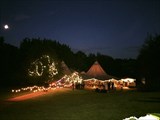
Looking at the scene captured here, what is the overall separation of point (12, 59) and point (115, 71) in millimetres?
29667

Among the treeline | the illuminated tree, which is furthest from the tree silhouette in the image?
the illuminated tree

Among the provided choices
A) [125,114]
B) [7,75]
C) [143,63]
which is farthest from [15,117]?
[7,75]

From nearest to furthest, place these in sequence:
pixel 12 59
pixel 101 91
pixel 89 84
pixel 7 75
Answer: pixel 101 91
pixel 89 84
pixel 7 75
pixel 12 59

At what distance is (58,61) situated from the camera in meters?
53.5

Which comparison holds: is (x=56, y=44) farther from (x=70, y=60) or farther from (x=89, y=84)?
(x=89, y=84)

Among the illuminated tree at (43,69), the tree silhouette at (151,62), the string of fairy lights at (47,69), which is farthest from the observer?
the illuminated tree at (43,69)

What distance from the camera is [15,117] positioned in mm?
14469

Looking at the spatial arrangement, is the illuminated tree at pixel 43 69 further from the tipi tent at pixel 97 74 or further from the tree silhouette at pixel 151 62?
the tree silhouette at pixel 151 62

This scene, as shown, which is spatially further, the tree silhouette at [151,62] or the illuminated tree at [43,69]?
the illuminated tree at [43,69]

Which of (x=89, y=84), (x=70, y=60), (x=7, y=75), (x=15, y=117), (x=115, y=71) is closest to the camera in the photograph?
(x=15, y=117)

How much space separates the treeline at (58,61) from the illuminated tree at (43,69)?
2.28 meters

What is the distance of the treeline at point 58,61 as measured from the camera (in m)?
40.8

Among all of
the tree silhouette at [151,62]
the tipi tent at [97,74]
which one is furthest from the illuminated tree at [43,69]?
the tree silhouette at [151,62]

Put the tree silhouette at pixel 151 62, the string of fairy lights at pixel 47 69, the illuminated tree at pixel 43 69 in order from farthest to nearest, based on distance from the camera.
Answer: the illuminated tree at pixel 43 69, the string of fairy lights at pixel 47 69, the tree silhouette at pixel 151 62
